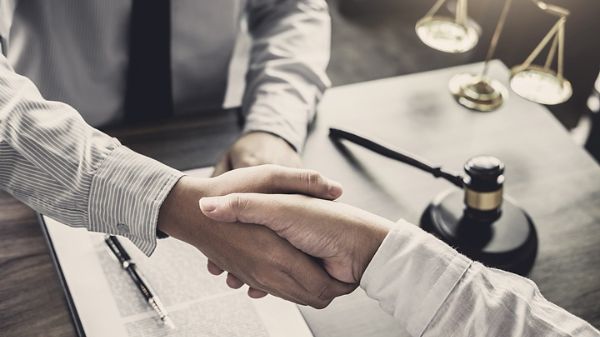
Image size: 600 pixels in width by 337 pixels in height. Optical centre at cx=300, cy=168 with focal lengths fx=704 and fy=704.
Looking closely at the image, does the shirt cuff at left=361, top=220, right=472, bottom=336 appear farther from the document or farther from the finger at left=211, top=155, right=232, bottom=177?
the finger at left=211, top=155, right=232, bottom=177

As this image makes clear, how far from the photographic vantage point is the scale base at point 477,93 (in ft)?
4.25

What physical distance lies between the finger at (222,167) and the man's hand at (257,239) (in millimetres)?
116

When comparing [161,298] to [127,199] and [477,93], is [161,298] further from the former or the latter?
[477,93]

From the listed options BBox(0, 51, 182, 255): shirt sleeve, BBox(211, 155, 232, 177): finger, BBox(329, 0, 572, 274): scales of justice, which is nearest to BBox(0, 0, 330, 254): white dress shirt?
BBox(0, 51, 182, 255): shirt sleeve

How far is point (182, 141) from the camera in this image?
1.18 m

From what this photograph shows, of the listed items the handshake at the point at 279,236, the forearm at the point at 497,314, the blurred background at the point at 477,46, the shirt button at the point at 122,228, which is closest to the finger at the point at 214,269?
the handshake at the point at 279,236

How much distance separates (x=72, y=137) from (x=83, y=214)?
106 mm

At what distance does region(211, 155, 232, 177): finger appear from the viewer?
3.67 ft

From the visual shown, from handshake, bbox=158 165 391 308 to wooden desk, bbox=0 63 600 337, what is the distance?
55mm

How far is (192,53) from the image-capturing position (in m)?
1.46

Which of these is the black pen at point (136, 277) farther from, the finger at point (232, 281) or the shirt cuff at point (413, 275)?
the shirt cuff at point (413, 275)

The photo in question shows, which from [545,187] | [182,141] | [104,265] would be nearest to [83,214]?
[104,265]

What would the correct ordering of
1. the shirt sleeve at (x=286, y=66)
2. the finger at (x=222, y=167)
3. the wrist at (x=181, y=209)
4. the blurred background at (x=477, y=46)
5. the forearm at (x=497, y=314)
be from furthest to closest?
the blurred background at (x=477, y=46)
the shirt sleeve at (x=286, y=66)
the finger at (x=222, y=167)
the wrist at (x=181, y=209)
the forearm at (x=497, y=314)

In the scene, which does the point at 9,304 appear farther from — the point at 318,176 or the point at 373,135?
the point at 373,135
